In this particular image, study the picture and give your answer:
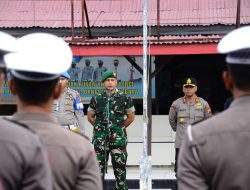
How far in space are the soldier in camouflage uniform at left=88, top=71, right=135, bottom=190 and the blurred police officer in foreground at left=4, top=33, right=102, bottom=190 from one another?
5033mm

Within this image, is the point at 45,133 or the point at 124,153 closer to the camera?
the point at 45,133

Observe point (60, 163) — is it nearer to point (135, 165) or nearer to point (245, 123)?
point (245, 123)

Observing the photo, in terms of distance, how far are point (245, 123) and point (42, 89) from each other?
804 millimetres

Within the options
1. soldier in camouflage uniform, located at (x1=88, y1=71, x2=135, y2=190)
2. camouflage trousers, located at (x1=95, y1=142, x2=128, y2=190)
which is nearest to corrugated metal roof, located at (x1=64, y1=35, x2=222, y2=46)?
soldier in camouflage uniform, located at (x1=88, y1=71, x2=135, y2=190)

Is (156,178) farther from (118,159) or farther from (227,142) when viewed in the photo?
(227,142)

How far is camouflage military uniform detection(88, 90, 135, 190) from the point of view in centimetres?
743

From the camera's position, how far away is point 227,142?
231 centimetres

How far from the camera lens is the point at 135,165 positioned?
1134 centimetres

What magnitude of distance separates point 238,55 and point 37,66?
782 mm

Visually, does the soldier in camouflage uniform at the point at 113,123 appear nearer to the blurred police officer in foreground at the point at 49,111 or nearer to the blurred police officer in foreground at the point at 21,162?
the blurred police officer in foreground at the point at 49,111

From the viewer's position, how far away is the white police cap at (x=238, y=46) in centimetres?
232

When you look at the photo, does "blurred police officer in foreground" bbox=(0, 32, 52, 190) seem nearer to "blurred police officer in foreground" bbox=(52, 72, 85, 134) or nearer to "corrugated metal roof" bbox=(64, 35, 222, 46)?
"blurred police officer in foreground" bbox=(52, 72, 85, 134)

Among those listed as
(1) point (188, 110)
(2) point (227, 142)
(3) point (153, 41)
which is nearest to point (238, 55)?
(2) point (227, 142)

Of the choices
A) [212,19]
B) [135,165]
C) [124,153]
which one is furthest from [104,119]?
[212,19]
